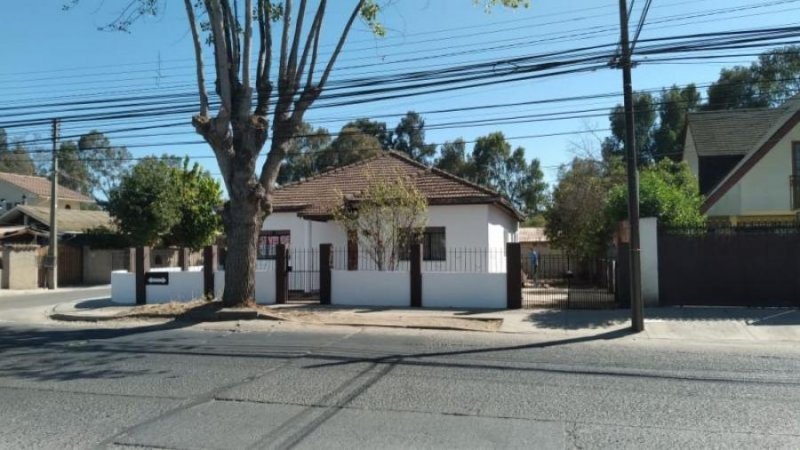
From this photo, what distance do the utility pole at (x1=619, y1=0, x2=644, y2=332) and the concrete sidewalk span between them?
597 mm

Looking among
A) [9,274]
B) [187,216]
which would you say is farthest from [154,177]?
[9,274]

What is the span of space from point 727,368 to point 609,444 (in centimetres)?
416

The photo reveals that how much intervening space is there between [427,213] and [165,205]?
16901 mm

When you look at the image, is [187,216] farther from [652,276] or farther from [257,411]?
[257,411]

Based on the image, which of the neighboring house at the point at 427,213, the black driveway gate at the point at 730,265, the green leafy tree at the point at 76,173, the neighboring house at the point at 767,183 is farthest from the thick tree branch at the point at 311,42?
the green leafy tree at the point at 76,173

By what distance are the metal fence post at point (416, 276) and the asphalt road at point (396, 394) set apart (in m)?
5.66

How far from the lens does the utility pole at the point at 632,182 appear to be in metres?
12.2

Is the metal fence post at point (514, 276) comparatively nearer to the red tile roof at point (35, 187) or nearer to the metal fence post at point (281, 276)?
the metal fence post at point (281, 276)

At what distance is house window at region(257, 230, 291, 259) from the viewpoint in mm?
22359

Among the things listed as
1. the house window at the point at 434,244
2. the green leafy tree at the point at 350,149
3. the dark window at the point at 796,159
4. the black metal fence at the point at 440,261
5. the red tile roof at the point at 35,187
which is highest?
the green leafy tree at the point at 350,149

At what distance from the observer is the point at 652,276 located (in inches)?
608

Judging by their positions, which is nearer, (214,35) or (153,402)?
(153,402)

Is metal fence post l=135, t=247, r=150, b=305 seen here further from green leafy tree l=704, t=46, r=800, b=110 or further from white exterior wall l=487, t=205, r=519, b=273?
green leafy tree l=704, t=46, r=800, b=110

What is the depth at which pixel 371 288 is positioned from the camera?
17672mm
